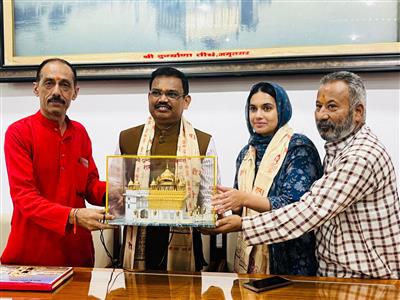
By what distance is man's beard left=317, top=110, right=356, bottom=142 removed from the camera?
163cm

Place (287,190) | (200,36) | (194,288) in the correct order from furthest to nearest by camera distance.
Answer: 1. (200,36)
2. (287,190)
3. (194,288)

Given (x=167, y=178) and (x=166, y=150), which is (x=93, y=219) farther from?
(x=166, y=150)

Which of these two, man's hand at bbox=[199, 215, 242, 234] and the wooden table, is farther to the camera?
man's hand at bbox=[199, 215, 242, 234]

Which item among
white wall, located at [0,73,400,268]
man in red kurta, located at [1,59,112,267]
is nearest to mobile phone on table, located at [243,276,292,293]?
man in red kurta, located at [1,59,112,267]

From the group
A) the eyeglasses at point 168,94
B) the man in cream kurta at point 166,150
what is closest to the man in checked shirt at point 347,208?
the man in cream kurta at point 166,150

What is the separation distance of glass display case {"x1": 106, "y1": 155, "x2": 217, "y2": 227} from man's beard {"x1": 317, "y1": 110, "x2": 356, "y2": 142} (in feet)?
1.56

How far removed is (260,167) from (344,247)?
47cm

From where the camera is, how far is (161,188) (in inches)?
61.7

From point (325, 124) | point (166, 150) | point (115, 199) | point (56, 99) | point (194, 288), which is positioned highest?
point (56, 99)

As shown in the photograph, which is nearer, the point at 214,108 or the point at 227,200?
the point at 227,200

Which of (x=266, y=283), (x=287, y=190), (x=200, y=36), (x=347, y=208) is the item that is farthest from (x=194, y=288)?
(x=200, y=36)

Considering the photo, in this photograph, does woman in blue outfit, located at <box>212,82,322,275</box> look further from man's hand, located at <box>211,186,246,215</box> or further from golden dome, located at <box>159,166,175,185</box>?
golden dome, located at <box>159,166,175,185</box>

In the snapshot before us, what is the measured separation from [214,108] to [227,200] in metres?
0.89

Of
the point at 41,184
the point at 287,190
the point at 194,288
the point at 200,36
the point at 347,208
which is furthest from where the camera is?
the point at 200,36
